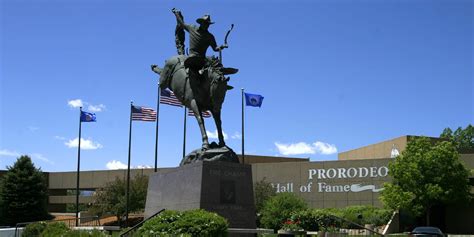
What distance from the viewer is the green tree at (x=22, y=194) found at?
5409 centimetres

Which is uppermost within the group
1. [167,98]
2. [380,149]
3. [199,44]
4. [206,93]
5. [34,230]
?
[167,98]

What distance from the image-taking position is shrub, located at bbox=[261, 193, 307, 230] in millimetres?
36406

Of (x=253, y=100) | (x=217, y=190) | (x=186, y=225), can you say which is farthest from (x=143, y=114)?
(x=186, y=225)

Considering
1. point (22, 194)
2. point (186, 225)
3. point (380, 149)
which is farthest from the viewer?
point (380, 149)

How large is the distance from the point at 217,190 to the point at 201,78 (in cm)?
347

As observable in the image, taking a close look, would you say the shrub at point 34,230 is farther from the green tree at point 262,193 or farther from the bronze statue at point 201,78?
the green tree at point 262,193

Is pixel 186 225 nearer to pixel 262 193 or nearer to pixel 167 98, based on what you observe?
pixel 167 98

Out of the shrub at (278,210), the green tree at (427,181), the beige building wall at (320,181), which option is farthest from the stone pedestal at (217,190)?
the beige building wall at (320,181)

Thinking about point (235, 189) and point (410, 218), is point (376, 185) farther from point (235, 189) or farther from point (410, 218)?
point (235, 189)

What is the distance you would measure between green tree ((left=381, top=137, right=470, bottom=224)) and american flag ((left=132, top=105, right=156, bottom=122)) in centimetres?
1898

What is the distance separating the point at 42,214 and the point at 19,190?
3.23 meters

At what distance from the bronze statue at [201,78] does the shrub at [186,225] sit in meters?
3.27

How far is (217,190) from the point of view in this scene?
1489 centimetres

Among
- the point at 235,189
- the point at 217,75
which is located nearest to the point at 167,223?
the point at 235,189
